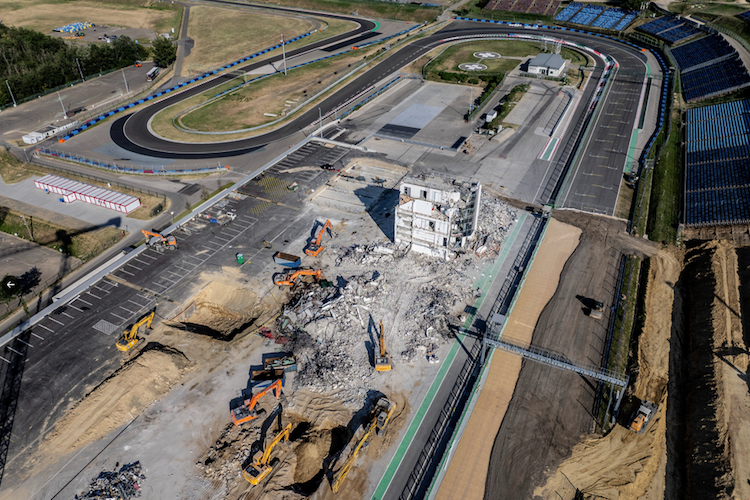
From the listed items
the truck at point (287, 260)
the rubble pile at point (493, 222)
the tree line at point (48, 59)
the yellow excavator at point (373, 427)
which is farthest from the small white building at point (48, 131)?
the yellow excavator at point (373, 427)

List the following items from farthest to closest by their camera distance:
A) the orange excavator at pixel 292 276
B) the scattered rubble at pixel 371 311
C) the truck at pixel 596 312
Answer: the orange excavator at pixel 292 276, the truck at pixel 596 312, the scattered rubble at pixel 371 311

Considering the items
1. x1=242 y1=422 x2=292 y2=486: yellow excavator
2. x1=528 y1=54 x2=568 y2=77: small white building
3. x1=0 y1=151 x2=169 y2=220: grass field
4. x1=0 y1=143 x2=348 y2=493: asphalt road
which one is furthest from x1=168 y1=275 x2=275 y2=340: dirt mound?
x1=528 y1=54 x2=568 y2=77: small white building

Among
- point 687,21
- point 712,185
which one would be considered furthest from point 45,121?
point 687,21

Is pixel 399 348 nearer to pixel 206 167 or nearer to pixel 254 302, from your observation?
pixel 254 302

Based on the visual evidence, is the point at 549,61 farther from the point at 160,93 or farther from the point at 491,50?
the point at 160,93

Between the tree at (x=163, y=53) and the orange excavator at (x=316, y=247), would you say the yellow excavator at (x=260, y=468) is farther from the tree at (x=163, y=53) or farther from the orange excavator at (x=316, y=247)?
the tree at (x=163, y=53)

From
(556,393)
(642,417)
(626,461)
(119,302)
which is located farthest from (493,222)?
(119,302)

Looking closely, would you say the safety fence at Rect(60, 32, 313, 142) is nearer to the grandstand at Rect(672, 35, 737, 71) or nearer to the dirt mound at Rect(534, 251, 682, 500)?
the dirt mound at Rect(534, 251, 682, 500)
